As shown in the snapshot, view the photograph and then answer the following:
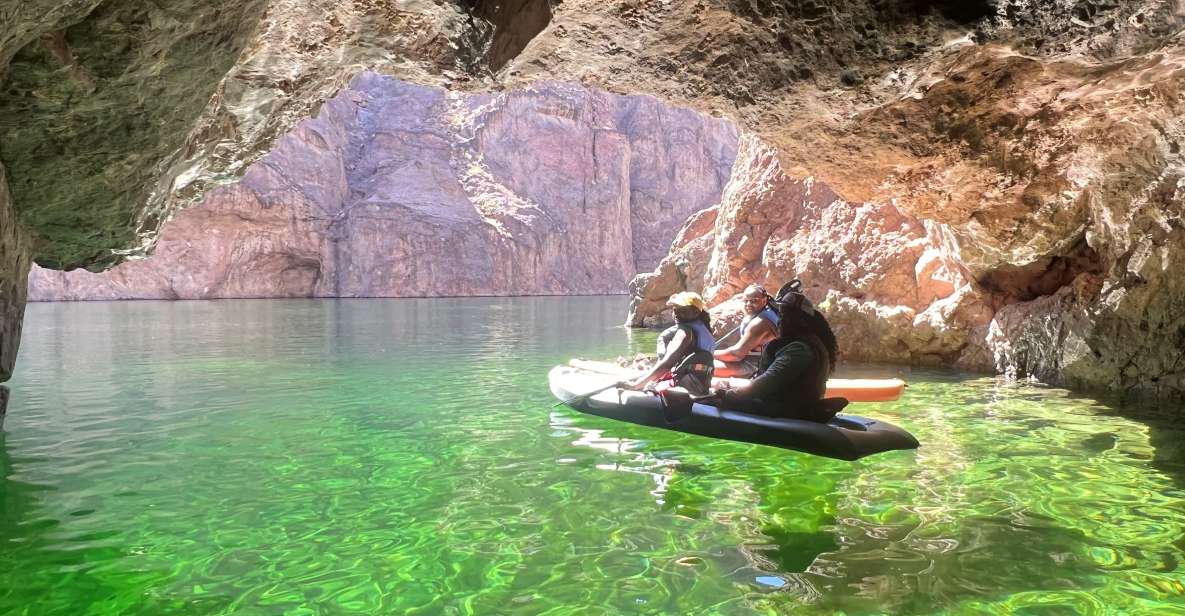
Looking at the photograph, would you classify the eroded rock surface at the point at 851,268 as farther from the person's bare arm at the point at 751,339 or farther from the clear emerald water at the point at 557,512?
the person's bare arm at the point at 751,339

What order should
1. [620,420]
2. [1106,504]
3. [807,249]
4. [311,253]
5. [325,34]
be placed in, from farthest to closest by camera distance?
[311,253], [807,249], [620,420], [325,34], [1106,504]

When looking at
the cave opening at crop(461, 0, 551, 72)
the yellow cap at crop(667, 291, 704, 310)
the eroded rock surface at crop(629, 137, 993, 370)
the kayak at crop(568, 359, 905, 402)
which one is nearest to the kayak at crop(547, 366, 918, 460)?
the kayak at crop(568, 359, 905, 402)

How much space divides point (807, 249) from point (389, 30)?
399 inches

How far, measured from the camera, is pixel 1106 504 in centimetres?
470

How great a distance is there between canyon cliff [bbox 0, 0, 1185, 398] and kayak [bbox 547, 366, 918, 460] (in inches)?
107

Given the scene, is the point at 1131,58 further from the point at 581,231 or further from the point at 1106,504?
the point at 581,231

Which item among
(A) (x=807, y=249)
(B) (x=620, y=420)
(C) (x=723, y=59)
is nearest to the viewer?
(C) (x=723, y=59)

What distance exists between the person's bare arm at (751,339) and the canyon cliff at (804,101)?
199cm

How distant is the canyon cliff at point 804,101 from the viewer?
4754mm

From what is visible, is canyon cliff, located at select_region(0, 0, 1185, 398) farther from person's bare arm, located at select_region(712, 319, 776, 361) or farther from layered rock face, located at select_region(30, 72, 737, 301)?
layered rock face, located at select_region(30, 72, 737, 301)

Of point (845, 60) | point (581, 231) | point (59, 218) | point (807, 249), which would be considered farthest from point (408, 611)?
point (581, 231)

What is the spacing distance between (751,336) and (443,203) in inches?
1849

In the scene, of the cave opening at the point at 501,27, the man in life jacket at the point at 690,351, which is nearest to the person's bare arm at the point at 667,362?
the man in life jacket at the point at 690,351

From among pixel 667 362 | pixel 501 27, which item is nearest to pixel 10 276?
pixel 501 27
